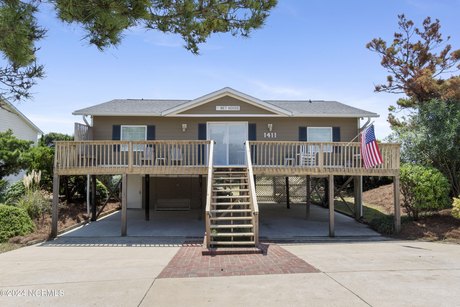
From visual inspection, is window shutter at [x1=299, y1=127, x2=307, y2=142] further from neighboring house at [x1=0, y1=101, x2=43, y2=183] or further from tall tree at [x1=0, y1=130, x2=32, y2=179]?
neighboring house at [x1=0, y1=101, x2=43, y2=183]

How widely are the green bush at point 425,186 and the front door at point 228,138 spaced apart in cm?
627

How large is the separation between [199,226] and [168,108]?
17.8ft

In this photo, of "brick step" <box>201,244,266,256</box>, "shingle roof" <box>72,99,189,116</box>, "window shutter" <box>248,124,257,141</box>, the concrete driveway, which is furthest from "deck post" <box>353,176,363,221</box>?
"shingle roof" <box>72,99,189,116</box>

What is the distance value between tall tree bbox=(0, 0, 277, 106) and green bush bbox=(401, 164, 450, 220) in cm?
942

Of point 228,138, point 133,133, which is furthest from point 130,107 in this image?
point 228,138

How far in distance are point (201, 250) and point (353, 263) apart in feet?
12.4

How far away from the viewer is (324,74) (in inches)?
596

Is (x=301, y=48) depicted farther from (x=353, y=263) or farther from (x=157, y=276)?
(x=157, y=276)

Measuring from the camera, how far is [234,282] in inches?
234

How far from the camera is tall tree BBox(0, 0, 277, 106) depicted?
3869 millimetres

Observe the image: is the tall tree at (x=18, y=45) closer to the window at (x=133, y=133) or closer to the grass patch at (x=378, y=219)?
the window at (x=133, y=133)

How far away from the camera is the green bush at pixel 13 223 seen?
10523 mm

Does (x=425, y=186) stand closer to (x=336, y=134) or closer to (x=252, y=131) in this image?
(x=336, y=134)

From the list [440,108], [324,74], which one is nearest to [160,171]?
[324,74]
